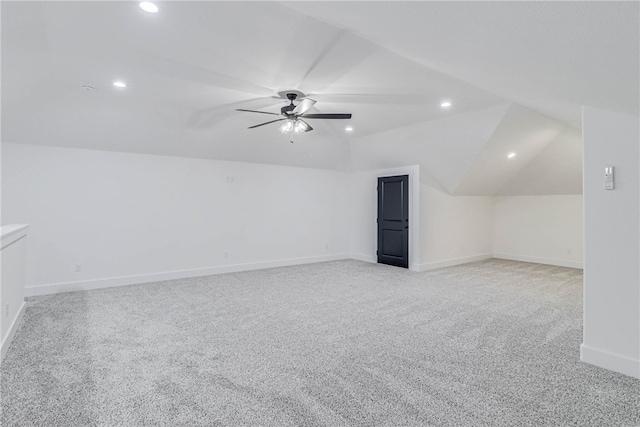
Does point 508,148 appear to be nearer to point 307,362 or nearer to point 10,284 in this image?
point 307,362

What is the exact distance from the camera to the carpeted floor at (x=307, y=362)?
2031 mm

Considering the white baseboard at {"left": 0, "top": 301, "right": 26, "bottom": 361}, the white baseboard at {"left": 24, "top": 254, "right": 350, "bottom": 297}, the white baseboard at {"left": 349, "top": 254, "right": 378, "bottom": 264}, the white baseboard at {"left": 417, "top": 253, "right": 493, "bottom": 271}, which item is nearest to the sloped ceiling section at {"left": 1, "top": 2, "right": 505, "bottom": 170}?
the white baseboard at {"left": 24, "top": 254, "right": 350, "bottom": 297}

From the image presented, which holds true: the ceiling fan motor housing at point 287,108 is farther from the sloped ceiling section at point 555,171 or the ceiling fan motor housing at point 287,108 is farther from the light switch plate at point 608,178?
the sloped ceiling section at point 555,171

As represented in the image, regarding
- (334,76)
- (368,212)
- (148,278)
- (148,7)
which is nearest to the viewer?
(148,7)

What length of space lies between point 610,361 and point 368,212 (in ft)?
17.6

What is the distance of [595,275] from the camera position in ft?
8.77

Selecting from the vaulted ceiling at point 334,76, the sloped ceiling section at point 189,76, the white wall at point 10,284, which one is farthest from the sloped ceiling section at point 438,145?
the white wall at point 10,284

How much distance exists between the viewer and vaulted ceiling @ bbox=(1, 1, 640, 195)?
1.63m

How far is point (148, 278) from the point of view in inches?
220

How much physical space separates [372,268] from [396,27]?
5.39 m

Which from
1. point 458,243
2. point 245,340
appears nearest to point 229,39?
point 245,340

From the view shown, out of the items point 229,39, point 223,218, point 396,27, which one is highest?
point 229,39

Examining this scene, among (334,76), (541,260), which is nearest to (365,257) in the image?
(541,260)

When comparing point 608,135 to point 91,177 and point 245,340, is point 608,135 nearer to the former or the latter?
point 245,340
